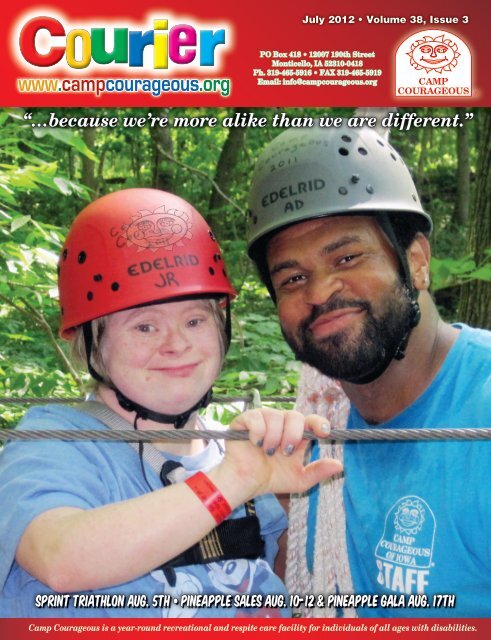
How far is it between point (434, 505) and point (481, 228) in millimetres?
1654

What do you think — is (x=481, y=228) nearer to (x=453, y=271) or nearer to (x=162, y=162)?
(x=453, y=271)

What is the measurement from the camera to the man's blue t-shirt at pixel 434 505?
1.41m

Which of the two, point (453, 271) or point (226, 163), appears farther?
point (226, 163)

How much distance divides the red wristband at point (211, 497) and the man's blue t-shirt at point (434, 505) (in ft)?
1.72

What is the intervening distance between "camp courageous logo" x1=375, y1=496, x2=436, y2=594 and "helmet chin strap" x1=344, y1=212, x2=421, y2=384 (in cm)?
31

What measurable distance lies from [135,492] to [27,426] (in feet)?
0.86

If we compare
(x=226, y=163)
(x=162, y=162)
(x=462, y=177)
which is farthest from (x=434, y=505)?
(x=462, y=177)

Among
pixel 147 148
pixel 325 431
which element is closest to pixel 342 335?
pixel 325 431

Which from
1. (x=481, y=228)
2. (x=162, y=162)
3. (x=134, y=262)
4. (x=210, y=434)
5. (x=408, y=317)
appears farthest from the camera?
(x=162, y=162)

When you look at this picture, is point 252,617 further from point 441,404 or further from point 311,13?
point 311,13

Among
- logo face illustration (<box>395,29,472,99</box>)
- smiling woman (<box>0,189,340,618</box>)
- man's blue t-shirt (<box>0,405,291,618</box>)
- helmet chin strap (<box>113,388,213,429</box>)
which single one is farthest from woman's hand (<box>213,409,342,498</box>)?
logo face illustration (<box>395,29,472,99</box>)

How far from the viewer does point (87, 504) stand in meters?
1.24

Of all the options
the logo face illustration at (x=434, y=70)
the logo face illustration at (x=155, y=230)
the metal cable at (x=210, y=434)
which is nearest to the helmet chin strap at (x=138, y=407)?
the logo face illustration at (x=155, y=230)

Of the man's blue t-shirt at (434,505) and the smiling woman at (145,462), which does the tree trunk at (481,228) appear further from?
the smiling woman at (145,462)
